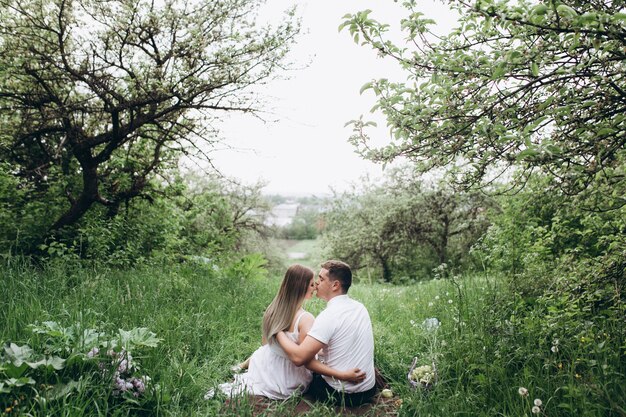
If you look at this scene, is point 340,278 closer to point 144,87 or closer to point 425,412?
point 425,412

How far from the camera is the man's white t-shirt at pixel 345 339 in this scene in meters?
4.02

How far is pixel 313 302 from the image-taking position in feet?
25.6

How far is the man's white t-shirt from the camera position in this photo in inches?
158

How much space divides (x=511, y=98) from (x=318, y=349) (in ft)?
8.87

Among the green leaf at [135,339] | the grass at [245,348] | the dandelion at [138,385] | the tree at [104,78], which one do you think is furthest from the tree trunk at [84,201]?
the dandelion at [138,385]

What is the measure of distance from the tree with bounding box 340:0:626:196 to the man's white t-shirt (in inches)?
58.3

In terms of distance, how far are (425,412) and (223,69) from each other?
245 inches

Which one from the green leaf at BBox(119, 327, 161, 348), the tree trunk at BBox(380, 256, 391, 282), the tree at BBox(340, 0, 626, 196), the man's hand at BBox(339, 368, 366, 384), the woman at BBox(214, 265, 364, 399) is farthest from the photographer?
the tree trunk at BBox(380, 256, 391, 282)

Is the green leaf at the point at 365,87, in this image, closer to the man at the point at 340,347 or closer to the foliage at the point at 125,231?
the man at the point at 340,347

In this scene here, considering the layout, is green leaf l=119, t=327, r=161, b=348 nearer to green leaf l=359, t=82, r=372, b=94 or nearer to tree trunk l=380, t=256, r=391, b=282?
green leaf l=359, t=82, r=372, b=94

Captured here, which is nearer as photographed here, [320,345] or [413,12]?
[413,12]

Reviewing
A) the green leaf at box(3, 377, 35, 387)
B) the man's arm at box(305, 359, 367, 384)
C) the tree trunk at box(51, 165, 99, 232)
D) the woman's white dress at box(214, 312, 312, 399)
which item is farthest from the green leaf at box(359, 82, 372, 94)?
the tree trunk at box(51, 165, 99, 232)

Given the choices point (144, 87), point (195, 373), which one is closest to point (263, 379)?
point (195, 373)

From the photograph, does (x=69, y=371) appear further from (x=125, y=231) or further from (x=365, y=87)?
(x=125, y=231)
